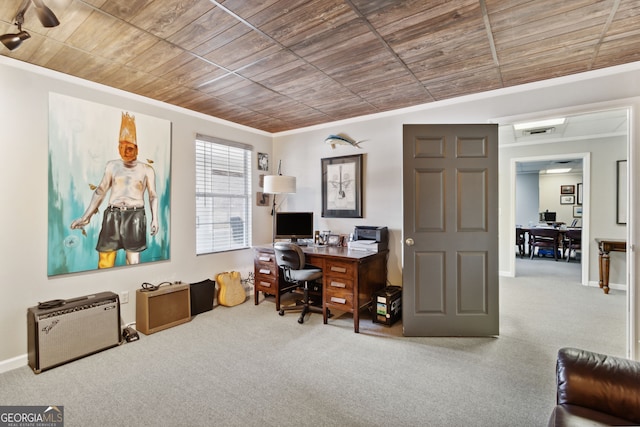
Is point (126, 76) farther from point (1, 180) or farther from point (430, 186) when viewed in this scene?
point (430, 186)

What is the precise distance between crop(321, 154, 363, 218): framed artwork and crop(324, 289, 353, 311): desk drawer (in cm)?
114

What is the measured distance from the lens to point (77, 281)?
2779 millimetres

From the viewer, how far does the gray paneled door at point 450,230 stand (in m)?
2.96

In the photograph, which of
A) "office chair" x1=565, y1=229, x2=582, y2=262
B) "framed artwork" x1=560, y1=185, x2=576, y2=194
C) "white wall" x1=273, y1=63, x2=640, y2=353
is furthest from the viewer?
"framed artwork" x1=560, y1=185, x2=576, y2=194

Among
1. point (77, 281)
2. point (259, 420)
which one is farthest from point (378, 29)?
point (77, 281)

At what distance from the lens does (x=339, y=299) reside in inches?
127

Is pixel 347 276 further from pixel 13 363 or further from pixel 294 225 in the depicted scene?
pixel 13 363

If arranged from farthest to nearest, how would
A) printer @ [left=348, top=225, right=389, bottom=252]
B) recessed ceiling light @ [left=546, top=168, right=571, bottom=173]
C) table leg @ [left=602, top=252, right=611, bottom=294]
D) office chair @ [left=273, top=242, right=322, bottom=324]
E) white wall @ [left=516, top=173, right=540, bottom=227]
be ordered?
white wall @ [left=516, top=173, right=540, bottom=227] < recessed ceiling light @ [left=546, top=168, right=571, bottom=173] < table leg @ [left=602, top=252, right=611, bottom=294] < printer @ [left=348, top=225, right=389, bottom=252] < office chair @ [left=273, top=242, right=322, bottom=324]

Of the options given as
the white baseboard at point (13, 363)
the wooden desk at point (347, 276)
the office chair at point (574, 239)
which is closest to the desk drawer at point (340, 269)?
the wooden desk at point (347, 276)

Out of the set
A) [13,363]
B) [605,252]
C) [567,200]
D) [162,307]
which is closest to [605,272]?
[605,252]

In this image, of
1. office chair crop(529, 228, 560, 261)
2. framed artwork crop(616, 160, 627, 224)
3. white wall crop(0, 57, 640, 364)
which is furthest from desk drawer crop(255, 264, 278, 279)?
office chair crop(529, 228, 560, 261)

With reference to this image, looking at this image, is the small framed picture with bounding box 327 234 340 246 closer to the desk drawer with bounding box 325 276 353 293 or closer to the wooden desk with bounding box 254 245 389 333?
the wooden desk with bounding box 254 245 389 333

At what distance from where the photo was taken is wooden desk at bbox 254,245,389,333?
311 cm

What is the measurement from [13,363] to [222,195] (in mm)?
2499
